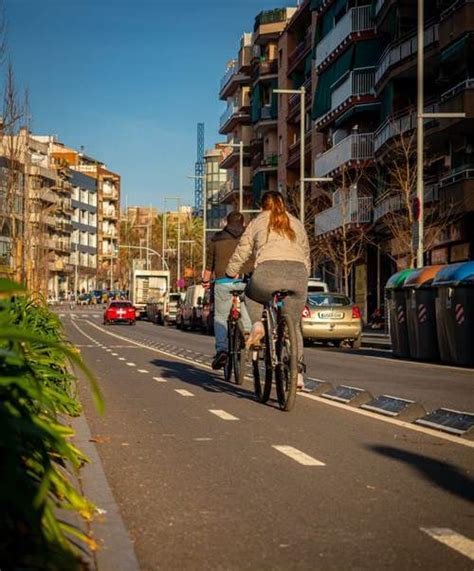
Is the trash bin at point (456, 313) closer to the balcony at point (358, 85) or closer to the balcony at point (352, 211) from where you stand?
the balcony at point (352, 211)

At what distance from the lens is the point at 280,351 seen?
33.5 feet

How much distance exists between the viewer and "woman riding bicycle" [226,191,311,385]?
34.1ft

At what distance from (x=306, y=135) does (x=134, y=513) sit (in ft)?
220

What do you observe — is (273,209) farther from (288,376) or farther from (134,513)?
(134,513)

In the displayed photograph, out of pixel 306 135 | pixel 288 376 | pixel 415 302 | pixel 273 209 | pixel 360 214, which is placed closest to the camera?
pixel 288 376

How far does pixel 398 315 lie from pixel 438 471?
17.3 metres

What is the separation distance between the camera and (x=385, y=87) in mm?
47875

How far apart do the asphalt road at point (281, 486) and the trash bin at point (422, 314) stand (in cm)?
1111

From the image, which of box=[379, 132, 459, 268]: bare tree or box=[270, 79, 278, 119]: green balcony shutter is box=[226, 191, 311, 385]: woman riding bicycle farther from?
box=[270, 79, 278, 119]: green balcony shutter

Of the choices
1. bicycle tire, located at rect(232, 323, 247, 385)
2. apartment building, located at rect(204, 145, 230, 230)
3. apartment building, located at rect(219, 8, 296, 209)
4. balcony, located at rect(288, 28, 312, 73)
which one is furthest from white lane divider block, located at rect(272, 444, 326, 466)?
apartment building, located at rect(204, 145, 230, 230)

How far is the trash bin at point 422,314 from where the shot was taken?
22.2 meters

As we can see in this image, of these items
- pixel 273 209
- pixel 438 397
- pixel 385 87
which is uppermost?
pixel 385 87

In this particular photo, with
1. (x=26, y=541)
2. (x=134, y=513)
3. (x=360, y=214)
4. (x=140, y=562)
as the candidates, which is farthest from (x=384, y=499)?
(x=360, y=214)

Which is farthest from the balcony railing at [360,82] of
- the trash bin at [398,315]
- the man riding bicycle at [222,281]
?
the man riding bicycle at [222,281]
